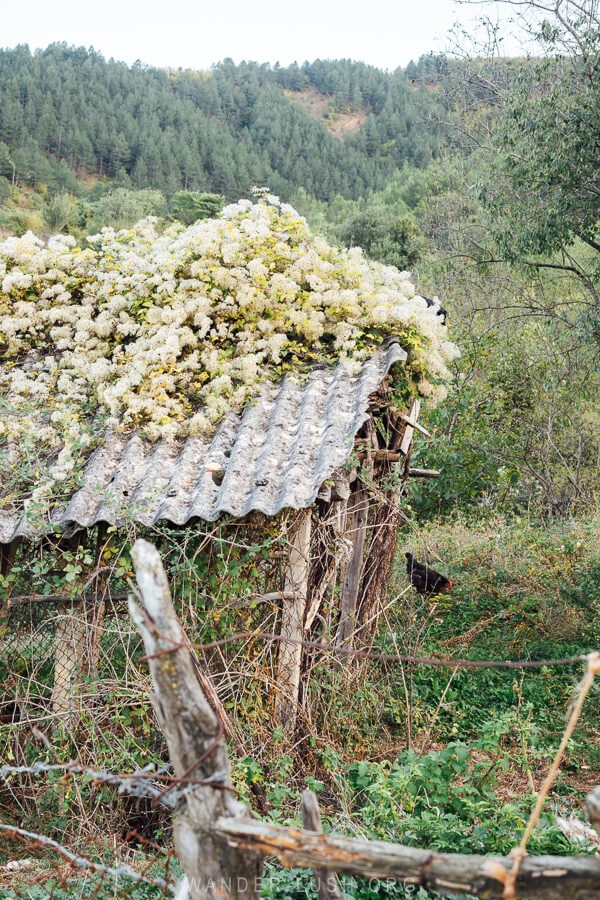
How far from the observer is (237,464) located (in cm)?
488

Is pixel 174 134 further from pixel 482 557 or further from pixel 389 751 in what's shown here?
pixel 389 751

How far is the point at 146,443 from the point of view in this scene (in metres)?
5.41

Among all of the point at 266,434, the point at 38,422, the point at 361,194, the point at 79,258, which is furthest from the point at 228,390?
the point at 361,194

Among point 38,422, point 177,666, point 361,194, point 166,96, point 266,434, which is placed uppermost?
point 166,96

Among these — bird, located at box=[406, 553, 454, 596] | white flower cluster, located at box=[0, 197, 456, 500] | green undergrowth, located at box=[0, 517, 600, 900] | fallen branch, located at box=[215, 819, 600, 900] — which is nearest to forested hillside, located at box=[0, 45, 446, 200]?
bird, located at box=[406, 553, 454, 596]

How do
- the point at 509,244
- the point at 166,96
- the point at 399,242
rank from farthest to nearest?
the point at 166,96, the point at 399,242, the point at 509,244

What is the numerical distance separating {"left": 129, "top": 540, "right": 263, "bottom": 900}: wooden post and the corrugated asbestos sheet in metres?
2.60

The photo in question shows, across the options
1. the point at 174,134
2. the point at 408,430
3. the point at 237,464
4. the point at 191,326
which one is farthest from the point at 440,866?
the point at 174,134

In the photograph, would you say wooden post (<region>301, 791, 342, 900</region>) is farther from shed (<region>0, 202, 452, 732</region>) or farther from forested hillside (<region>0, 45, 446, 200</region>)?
forested hillside (<region>0, 45, 446, 200</region>)

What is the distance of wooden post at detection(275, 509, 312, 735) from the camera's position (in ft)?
17.0

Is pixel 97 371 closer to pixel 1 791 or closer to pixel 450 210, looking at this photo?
pixel 1 791

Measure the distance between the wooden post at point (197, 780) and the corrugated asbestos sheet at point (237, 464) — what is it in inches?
102

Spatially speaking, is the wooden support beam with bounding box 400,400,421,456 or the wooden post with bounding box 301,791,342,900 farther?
the wooden support beam with bounding box 400,400,421,456

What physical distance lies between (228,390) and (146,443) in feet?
2.60
